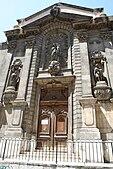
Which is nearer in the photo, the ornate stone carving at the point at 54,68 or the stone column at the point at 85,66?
the stone column at the point at 85,66

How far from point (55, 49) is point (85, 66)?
2809 mm

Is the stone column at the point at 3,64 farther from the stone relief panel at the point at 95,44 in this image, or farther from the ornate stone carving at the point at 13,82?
the stone relief panel at the point at 95,44

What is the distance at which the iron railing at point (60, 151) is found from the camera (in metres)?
6.90

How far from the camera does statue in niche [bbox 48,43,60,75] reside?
10.9 meters

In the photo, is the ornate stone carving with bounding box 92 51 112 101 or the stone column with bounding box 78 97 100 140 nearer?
the stone column with bounding box 78 97 100 140

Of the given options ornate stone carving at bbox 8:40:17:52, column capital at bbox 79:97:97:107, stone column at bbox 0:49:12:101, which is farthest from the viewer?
ornate stone carving at bbox 8:40:17:52

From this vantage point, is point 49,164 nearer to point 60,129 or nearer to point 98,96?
point 60,129

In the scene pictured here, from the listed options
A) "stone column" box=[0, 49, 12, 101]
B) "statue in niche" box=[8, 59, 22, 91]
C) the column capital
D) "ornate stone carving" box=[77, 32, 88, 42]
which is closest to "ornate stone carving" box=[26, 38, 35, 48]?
"statue in niche" box=[8, 59, 22, 91]

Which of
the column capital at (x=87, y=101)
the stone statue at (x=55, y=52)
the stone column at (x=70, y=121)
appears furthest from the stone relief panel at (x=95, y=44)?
the column capital at (x=87, y=101)

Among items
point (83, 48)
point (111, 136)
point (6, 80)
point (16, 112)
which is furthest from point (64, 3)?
point (111, 136)

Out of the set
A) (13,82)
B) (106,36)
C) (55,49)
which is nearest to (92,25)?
(106,36)

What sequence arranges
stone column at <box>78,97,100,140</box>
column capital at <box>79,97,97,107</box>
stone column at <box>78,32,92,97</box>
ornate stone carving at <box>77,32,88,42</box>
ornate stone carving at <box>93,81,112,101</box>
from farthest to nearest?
ornate stone carving at <box>77,32,88,42</box>
stone column at <box>78,32,92,97</box>
ornate stone carving at <box>93,81,112,101</box>
column capital at <box>79,97,97,107</box>
stone column at <box>78,97,100,140</box>

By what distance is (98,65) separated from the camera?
34.6 ft

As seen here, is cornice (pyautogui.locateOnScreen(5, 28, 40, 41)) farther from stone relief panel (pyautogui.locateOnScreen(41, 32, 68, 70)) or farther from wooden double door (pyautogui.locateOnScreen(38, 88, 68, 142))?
wooden double door (pyautogui.locateOnScreen(38, 88, 68, 142))
